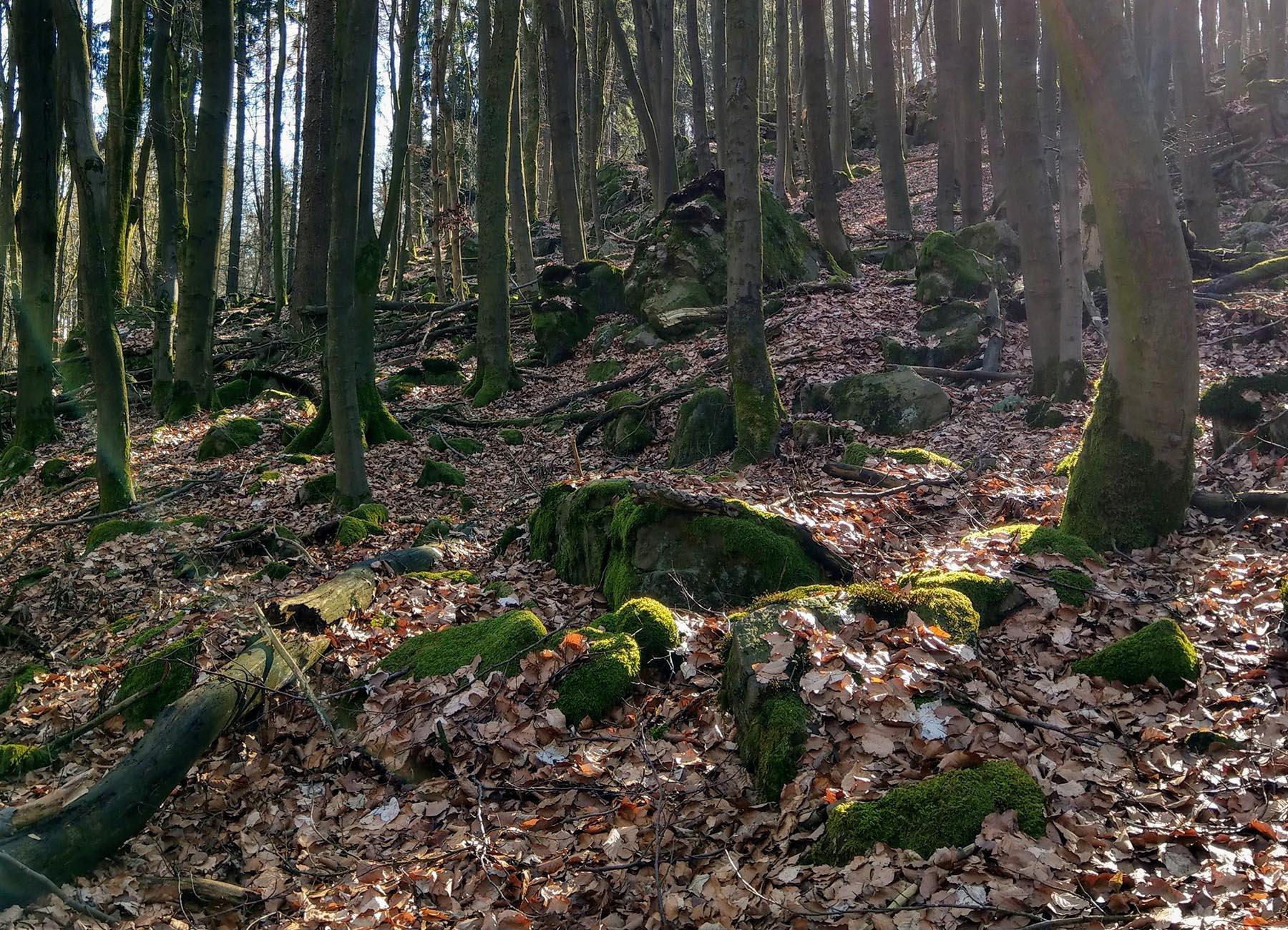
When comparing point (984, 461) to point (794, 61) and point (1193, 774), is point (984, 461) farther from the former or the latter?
point (794, 61)

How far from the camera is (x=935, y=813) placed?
320 cm

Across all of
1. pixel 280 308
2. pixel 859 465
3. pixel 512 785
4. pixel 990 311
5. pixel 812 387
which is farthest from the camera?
pixel 280 308

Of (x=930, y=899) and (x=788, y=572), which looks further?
(x=788, y=572)

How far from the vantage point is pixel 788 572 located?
5.80 meters

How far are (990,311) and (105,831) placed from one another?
1179cm

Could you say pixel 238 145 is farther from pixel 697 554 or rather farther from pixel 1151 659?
pixel 1151 659

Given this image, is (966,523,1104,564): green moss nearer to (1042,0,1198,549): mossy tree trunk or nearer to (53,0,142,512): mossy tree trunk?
(1042,0,1198,549): mossy tree trunk

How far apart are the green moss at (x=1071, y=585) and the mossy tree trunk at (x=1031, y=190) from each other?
559 centimetres

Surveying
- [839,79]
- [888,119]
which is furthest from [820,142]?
[839,79]

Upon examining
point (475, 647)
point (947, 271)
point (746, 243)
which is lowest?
point (475, 647)

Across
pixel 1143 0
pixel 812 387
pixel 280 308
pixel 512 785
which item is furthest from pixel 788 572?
pixel 280 308

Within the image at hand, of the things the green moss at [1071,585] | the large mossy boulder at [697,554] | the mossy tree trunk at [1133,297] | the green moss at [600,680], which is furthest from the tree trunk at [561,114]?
the green moss at [1071,585]

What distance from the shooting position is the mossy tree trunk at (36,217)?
9.38 metres

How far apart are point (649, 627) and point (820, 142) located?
1364 cm
